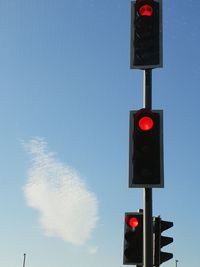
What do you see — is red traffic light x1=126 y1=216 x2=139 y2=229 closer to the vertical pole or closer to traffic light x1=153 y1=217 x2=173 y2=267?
traffic light x1=153 y1=217 x2=173 y2=267

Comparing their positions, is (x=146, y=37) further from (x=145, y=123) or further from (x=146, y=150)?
(x=146, y=150)

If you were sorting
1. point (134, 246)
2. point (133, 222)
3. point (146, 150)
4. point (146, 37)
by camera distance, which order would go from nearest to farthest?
point (146, 150), point (146, 37), point (134, 246), point (133, 222)

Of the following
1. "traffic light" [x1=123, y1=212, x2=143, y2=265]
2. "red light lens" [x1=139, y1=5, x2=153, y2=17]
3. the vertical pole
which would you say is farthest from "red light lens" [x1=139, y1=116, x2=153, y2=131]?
"traffic light" [x1=123, y1=212, x2=143, y2=265]

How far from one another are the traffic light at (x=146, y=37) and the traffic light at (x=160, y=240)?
2520 millimetres

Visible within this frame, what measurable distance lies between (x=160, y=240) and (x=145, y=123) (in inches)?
86.8

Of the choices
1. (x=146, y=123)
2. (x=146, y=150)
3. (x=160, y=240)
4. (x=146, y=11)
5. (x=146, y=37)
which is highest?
(x=146, y=11)

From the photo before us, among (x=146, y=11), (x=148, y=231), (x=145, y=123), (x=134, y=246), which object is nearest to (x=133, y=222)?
(x=134, y=246)

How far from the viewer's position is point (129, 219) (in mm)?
8812

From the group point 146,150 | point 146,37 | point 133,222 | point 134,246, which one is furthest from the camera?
point 133,222

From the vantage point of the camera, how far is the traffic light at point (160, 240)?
8391 millimetres

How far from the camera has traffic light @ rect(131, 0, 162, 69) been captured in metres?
7.48

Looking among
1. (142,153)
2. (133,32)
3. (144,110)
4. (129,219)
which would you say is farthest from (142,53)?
(129,219)

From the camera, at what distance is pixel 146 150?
7.05 metres

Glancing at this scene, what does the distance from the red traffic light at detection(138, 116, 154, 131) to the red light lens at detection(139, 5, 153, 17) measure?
4.63 feet
